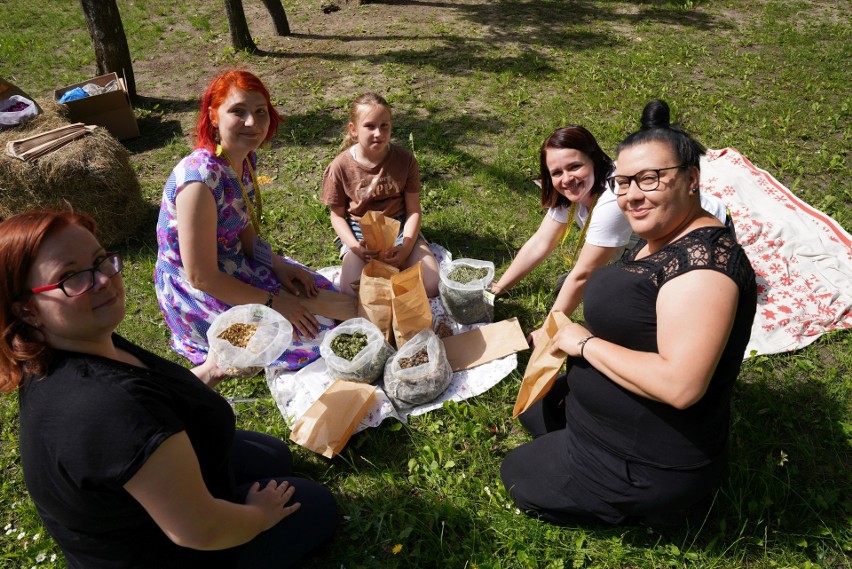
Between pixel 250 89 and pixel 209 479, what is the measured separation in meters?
2.01

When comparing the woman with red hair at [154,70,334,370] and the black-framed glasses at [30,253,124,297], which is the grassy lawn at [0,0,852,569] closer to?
the woman with red hair at [154,70,334,370]

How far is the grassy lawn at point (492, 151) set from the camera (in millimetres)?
2488

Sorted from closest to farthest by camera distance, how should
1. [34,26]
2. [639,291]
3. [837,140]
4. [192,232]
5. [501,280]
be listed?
[639,291]
[192,232]
[501,280]
[837,140]
[34,26]

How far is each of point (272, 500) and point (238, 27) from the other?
739 centimetres

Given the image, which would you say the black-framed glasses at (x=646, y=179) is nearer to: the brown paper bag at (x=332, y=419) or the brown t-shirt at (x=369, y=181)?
the brown paper bag at (x=332, y=419)

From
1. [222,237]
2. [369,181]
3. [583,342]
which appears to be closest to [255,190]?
[222,237]

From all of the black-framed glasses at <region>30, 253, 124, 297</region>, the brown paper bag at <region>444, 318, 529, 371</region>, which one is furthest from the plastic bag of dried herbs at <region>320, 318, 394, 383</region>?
the black-framed glasses at <region>30, 253, 124, 297</region>

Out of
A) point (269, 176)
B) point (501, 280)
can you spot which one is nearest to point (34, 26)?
point (269, 176)

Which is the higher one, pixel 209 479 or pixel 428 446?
pixel 209 479

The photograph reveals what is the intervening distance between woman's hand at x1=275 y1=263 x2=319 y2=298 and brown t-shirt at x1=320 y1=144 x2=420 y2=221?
0.57 metres

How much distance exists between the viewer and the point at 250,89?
2975 mm

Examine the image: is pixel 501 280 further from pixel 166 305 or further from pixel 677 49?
pixel 677 49

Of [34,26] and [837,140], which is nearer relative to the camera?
[837,140]

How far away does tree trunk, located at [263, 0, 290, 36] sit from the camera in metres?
8.13
